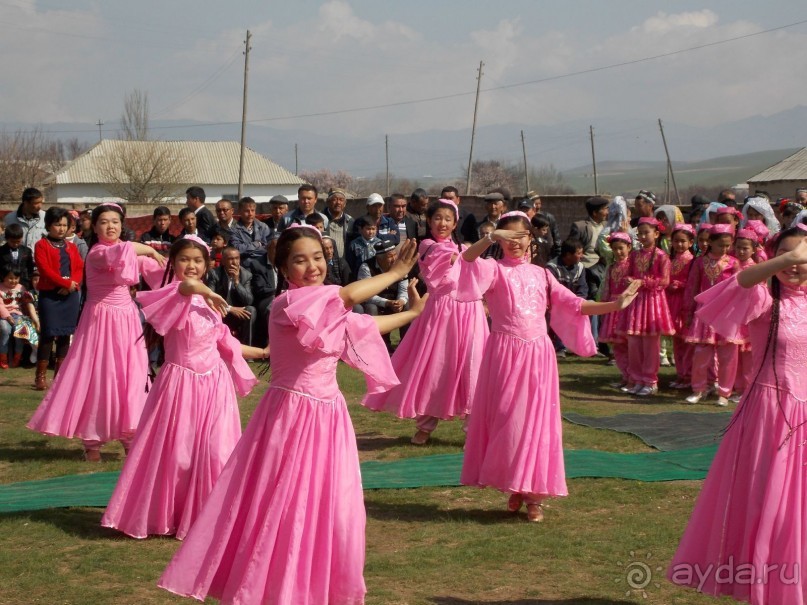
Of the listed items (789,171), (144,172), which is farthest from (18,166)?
(789,171)

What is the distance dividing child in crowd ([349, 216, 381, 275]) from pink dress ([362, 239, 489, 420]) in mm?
4508

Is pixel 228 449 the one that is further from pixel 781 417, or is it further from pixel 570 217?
pixel 570 217

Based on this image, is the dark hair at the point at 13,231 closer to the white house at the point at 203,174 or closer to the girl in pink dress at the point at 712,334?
the girl in pink dress at the point at 712,334

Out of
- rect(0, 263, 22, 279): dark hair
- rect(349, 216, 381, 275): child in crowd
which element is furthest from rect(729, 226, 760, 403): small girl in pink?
rect(0, 263, 22, 279): dark hair

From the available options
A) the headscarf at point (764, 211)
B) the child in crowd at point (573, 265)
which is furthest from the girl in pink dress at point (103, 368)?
the headscarf at point (764, 211)

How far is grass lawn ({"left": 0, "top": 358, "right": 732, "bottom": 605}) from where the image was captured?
6039mm

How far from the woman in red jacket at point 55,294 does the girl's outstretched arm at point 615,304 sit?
7649 mm

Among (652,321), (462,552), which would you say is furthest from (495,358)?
(652,321)

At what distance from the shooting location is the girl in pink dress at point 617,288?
43.4ft

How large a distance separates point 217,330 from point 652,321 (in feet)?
22.6

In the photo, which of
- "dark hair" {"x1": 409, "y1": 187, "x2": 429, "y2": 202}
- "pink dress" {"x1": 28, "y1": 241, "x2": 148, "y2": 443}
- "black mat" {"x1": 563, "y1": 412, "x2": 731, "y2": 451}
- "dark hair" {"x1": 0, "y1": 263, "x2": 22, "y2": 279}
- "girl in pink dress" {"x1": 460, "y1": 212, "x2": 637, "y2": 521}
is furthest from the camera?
"dark hair" {"x1": 409, "y1": 187, "x2": 429, "y2": 202}

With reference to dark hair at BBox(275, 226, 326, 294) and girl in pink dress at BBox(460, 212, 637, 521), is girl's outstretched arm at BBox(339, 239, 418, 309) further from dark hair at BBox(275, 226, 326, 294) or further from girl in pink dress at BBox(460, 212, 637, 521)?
girl in pink dress at BBox(460, 212, 637, 521)

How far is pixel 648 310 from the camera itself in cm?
1302

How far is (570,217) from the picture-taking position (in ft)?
71.3
